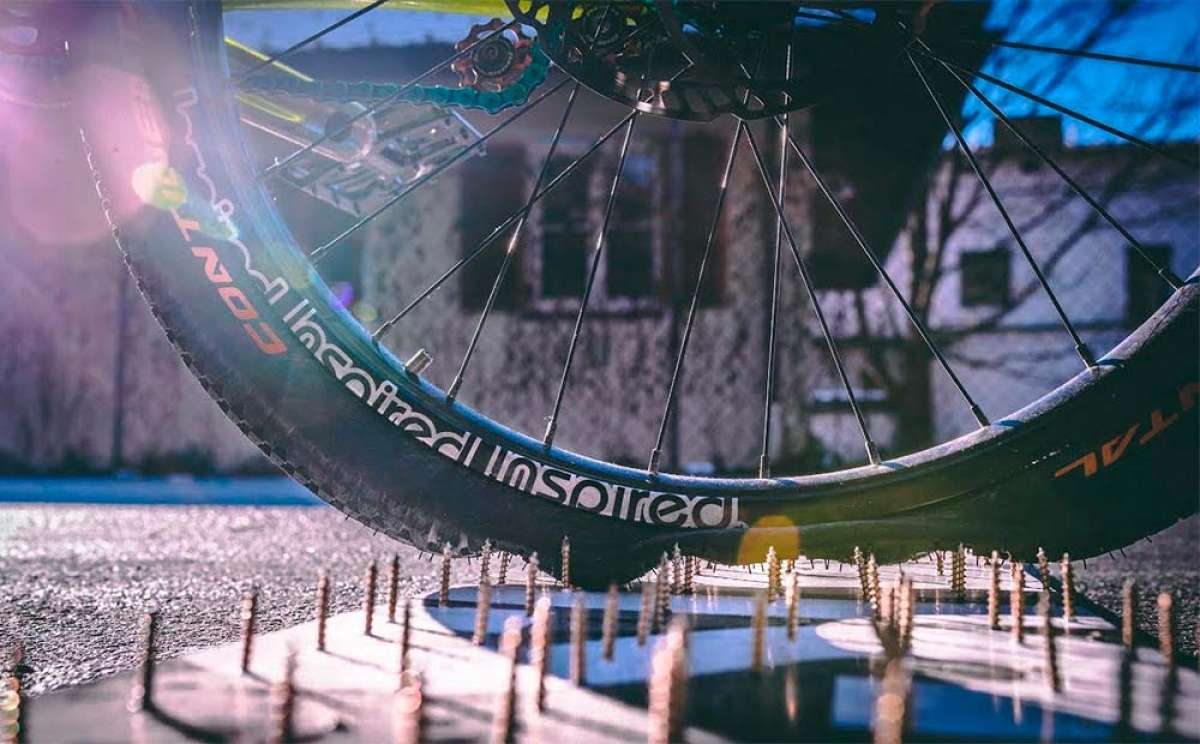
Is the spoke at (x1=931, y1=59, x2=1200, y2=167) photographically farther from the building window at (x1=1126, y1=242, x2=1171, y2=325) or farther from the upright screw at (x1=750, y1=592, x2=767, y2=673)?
the building window at (x1=1126, y1=242, x2=1171, y2=325)

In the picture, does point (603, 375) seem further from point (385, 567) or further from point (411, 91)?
point (411, 91)

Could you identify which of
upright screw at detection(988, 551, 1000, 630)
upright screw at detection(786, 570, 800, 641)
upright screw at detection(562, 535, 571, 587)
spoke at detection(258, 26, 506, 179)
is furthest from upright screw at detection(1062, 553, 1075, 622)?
spoke at detection(258, 26, 506, 179)

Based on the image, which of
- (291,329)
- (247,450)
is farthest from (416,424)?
(247,450)

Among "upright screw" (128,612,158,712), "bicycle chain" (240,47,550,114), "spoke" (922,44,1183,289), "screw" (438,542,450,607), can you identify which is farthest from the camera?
"bicycle chain" (240,47,550,114)

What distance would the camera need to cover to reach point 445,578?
145 centimetres

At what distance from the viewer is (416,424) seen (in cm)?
152

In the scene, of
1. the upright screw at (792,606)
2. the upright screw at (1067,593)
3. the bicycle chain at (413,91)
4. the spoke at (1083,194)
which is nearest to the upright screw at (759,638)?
the upright screw at (792,606)

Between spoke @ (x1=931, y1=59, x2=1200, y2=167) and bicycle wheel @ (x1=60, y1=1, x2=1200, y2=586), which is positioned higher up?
spoke @ (x1=931, y1=59, x2=1200, y2=167)

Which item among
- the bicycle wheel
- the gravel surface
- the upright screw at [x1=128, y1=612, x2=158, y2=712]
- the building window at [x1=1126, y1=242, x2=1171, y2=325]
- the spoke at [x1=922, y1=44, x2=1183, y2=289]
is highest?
the building window at [x1=1126, y1=242, x2=1171, y2=325]

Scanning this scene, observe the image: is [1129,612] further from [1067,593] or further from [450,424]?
[450,424]

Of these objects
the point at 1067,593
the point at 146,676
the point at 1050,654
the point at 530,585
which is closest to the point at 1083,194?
the point at 1067,593

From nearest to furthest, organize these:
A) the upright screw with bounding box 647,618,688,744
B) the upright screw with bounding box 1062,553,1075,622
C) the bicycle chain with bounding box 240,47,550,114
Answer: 1. the upright screw with bounding box 647,618,688,744
2. the upright screw with bounding box 1062,553,1075,622
3. the bicycle chain with bounding box 240,47,550,114

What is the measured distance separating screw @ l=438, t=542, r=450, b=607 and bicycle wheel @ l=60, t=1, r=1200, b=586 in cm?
5

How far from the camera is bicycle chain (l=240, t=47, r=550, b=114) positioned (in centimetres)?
175
